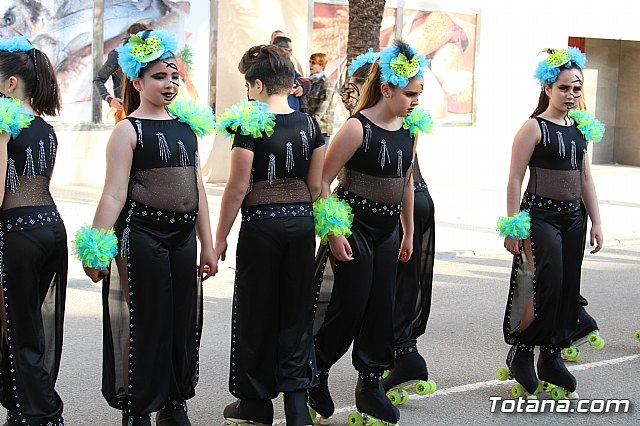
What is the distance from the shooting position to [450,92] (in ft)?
60.7

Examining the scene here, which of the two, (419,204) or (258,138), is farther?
(419,204)

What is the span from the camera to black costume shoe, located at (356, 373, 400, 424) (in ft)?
18.5

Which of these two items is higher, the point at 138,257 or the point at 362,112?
the point at 362,112

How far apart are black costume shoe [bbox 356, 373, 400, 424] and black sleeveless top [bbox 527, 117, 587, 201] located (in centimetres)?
157

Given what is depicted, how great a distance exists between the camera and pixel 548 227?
20.4ft

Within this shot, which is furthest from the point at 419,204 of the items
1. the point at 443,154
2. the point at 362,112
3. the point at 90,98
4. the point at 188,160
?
the point at 443,154

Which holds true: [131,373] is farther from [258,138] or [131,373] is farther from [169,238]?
[258,138]

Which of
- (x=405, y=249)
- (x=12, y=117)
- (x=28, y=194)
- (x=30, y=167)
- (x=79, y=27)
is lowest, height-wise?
(x=405, y=249)

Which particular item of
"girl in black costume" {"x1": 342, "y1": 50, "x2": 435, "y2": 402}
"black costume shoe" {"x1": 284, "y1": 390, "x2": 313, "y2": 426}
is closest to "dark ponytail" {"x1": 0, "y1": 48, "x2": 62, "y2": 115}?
"black costume shoe" {"x1": 284, "y1": 390, "x2": 313, "y2": 426}

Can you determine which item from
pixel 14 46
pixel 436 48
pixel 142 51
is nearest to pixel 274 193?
pixel 142 51

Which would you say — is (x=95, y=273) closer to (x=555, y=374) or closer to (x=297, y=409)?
(x=297, y=409)

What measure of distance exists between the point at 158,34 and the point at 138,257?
1.08m

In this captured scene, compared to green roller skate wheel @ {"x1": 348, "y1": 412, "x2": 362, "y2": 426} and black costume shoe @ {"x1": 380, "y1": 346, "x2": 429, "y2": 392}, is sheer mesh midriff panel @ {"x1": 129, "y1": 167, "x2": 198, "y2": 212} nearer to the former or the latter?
green roller skate wheel @ {"x1": 348, "y1": 412, "x2": 362, "y2": 426}

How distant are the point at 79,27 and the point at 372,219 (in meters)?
9.51
